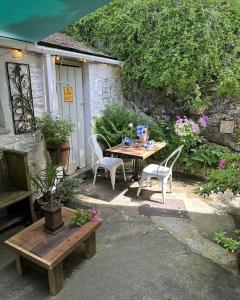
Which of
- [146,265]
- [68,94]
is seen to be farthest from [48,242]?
[68,94]

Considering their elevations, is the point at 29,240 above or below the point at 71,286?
above

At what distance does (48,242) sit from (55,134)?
1763 mm

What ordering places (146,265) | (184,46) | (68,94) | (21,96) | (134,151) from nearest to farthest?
1. (146,265)
2. (21,96)
3. (134,151)
4. (68,94)
5. (184,46)

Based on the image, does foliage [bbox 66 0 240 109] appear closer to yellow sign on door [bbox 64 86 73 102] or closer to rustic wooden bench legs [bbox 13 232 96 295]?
yellow sign on door [bbox 64 86 73 102]

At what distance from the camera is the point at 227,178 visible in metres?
2.65

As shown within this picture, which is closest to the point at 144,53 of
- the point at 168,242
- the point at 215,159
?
the point at 215,159

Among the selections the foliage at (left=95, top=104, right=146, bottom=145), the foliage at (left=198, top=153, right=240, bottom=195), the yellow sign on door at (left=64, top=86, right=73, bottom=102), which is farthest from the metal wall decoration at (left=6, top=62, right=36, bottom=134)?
the foliage at (left=198, top=153, right=240, bottom=195)

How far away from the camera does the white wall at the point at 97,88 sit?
15.9ft

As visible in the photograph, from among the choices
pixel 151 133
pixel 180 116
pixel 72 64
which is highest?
pixel 72 64

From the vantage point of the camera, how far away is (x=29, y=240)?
7.30 feet

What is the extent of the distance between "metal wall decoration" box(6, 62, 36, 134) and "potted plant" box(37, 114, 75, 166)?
17 centimetres

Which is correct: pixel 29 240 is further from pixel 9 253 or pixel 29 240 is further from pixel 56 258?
pixel 9 253

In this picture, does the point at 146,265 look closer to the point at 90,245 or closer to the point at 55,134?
the point at 90,245

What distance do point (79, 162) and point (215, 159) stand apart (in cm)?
262
